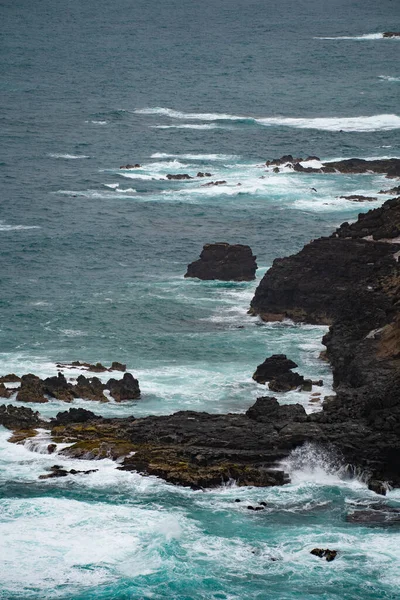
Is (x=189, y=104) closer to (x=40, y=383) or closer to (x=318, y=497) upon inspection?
(x=40, y=383)

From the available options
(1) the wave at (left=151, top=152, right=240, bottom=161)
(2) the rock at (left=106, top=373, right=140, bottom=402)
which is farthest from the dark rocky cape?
(1) the wave at (left=151, top=152, right=240, bottom=161)

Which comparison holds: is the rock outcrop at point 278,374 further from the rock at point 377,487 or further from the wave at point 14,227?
the wave at point 14,227

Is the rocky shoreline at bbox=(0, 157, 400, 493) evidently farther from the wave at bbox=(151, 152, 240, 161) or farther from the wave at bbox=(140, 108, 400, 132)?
the wave at bbox=(140, 108, 400, 132)

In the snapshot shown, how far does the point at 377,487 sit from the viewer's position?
→ 134ft

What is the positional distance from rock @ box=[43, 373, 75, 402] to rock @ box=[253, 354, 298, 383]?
8.55 m

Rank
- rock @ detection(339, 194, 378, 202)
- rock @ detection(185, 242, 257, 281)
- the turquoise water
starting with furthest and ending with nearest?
rock @ detection(339, 194, 378, 202)
rock @ detection(185, 242, 257, 281)
the turquoise water

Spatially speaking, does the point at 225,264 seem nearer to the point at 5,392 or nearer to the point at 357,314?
the point at 357,314

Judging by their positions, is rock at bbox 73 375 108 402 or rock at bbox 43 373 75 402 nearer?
rock at bbox 43 373 75 402

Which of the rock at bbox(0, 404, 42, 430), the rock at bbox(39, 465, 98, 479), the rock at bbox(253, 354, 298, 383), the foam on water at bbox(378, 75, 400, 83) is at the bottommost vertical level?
the rock at bbox(39, 465, 98, 479)

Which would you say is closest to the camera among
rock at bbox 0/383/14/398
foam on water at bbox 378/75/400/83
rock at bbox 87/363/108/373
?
rock at bbox 0/383/14/398

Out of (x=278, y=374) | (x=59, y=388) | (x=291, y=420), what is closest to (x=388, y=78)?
(x=278, y=374)

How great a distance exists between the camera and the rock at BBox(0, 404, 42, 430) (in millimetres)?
49125

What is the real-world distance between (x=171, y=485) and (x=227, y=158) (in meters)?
82.8

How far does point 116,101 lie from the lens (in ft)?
519
